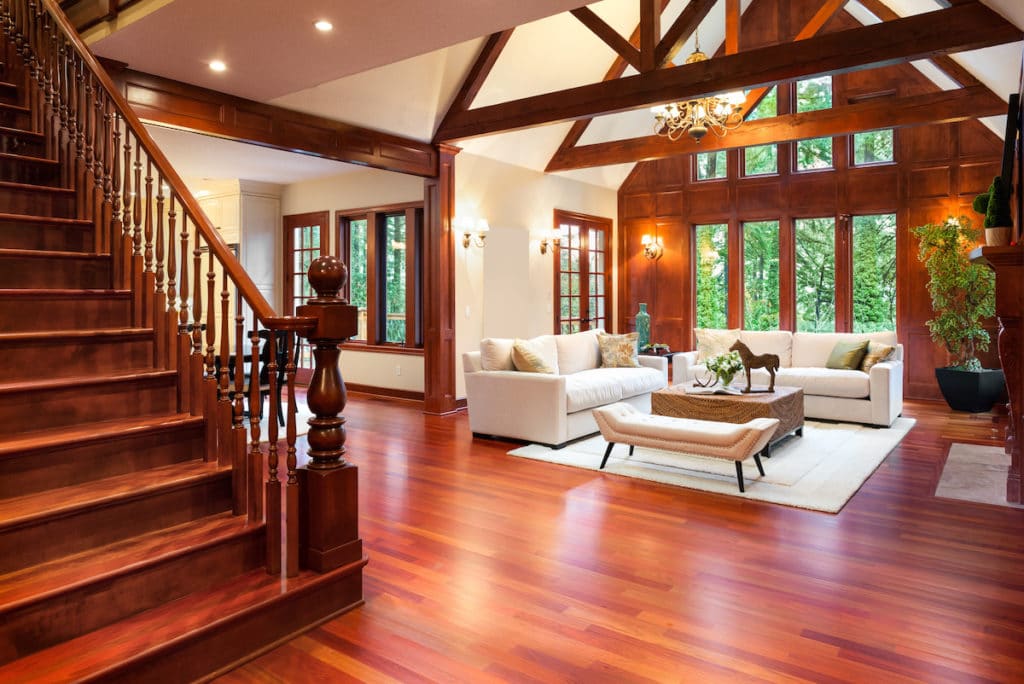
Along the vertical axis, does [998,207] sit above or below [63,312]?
above

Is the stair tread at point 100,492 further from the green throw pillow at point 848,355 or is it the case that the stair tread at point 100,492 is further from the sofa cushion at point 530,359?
the green throw pillow at point 848,355

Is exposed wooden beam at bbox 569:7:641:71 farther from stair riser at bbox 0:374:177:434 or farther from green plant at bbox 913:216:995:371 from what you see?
stair riser at bbox 0:374:177:434

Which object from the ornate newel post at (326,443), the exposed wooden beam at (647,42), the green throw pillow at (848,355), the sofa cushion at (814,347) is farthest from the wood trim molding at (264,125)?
the green throw pillow at (848,355)

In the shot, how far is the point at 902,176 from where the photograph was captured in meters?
8.19

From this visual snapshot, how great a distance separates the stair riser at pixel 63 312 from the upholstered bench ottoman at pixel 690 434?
306cm

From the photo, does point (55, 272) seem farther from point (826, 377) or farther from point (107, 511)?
point (826, 377)

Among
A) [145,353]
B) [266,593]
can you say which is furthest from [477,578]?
[145,353]

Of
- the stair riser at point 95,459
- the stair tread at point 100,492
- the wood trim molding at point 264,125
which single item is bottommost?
the stair tread at point 100,492

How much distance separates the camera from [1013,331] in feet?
14.2

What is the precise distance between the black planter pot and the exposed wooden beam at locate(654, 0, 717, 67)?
15.3ft

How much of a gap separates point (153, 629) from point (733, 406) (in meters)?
4.21

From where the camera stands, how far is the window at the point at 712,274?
9641 mm

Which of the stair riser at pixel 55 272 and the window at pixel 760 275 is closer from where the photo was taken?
the stair riser at pixel 55 272

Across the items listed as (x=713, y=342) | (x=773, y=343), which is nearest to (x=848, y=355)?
(x=773, y=343)
